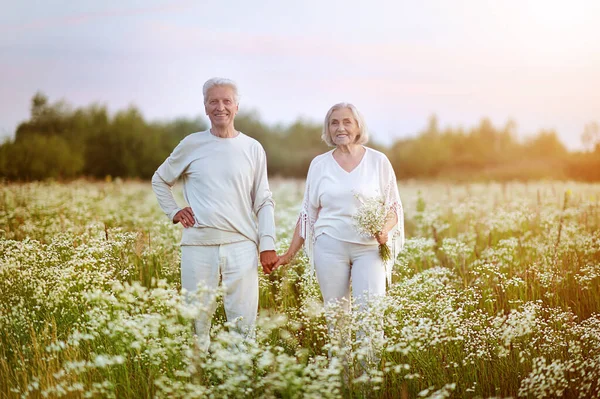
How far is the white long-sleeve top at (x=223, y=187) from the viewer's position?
16.9 feet

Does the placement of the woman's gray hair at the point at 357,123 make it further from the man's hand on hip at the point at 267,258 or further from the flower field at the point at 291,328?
the flower field at the point at 291,328

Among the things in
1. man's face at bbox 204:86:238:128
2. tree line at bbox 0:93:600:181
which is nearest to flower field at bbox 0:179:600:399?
man's face at bbox 204:86:238:128

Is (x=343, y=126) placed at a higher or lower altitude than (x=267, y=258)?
higher

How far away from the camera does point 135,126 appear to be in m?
44.2

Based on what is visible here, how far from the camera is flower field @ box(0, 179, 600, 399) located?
3992 millimetres

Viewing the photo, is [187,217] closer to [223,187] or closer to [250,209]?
[223,187]

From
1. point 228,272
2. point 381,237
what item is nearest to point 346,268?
point 381,237

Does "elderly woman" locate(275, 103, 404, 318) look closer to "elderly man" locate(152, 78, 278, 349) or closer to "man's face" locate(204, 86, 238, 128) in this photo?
"elderly man" locate(152, 78, 278, 349)

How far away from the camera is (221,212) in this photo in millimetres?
5129

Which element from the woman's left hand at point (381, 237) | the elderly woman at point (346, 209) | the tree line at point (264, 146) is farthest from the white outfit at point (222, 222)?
the tree line at point (264, 146)

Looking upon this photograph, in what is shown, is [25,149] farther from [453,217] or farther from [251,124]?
[251,124]

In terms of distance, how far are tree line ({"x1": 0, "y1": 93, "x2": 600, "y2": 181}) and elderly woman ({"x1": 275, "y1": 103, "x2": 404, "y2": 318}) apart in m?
15.7

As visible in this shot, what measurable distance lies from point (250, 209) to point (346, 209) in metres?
0.85

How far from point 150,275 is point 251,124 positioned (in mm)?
49994
